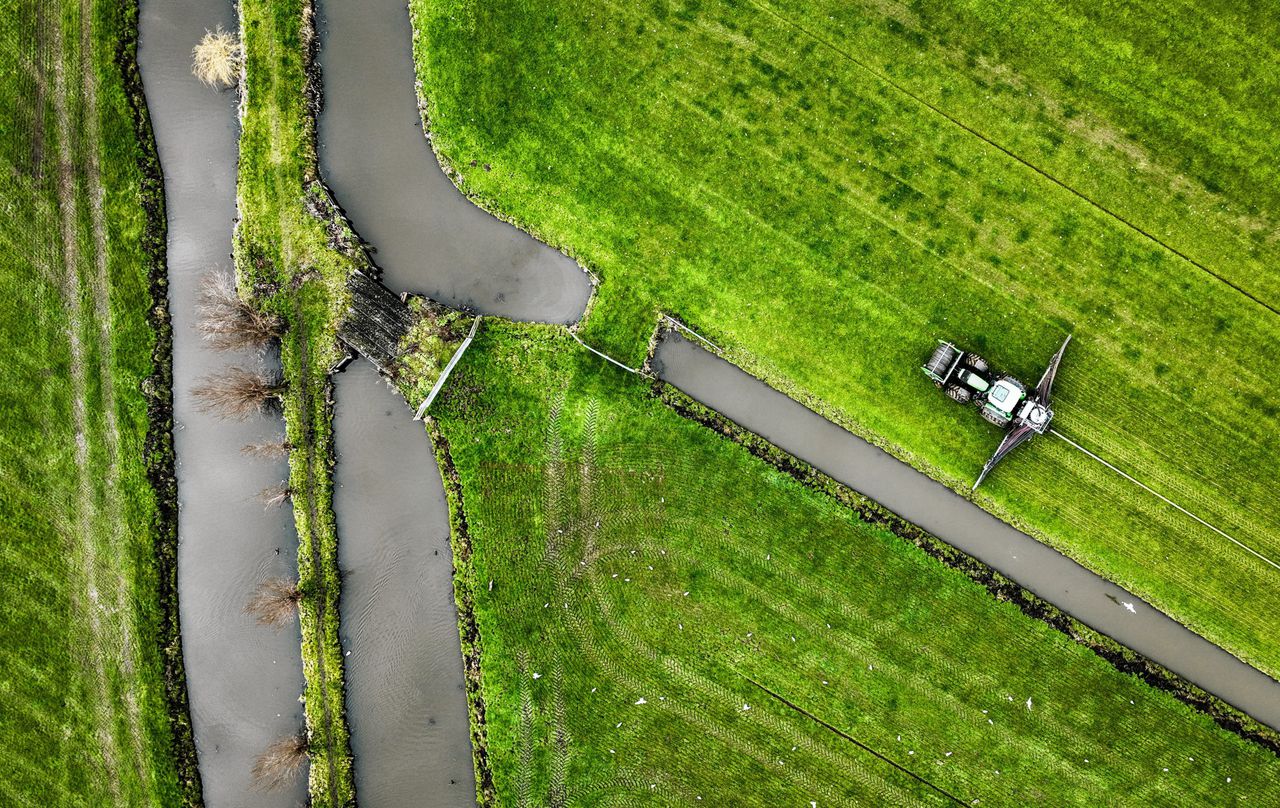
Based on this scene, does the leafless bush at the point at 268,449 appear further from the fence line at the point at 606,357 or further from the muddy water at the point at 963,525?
the muddy water at the point at 963,525

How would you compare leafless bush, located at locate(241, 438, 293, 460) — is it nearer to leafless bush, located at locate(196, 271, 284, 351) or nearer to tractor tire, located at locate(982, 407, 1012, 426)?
leafless bush, located at locate(196, 271, 284, 351)

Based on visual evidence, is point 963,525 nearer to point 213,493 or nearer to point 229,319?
point 213,493

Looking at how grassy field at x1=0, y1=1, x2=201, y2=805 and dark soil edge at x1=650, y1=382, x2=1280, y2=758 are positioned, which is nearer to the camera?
dark soil edge at x1=650, y1=382, x2=1280, y2=758

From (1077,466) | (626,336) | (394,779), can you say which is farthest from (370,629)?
(1077,466)

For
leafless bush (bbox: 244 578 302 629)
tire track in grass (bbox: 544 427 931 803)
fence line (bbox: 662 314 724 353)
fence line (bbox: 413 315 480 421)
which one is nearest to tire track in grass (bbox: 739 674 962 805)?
tire track in grass (bbox: 544 427 931 803)

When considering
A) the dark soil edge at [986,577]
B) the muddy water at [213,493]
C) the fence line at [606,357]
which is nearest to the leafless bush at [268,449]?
the muddy water at [213,493]

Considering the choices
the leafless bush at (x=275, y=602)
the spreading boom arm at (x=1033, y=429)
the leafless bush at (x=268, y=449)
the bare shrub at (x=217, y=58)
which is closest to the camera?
the spreading boom arm at (x=1033, y=429)
